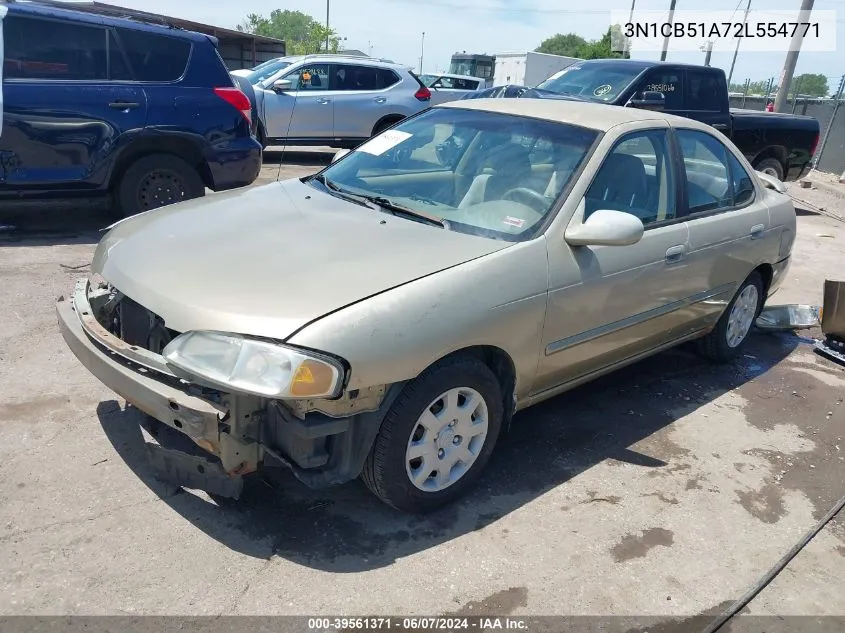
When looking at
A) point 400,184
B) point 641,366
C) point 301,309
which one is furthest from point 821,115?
point 301,309

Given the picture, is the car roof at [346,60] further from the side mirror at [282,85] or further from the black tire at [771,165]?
the black tire at [771,165]

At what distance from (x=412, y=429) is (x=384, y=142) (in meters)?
2.05

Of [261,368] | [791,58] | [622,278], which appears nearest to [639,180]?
[622,278]

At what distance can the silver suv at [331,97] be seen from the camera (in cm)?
1153

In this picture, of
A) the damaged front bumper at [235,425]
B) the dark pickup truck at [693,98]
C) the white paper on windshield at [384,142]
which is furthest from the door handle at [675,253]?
the dark pickup truck at [693,98]

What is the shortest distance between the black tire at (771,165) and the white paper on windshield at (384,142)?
27.7 ft

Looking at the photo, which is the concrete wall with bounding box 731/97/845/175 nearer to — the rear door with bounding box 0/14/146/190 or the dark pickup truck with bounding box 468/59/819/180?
the dark pickup truck with bounding box 468/59/819/180

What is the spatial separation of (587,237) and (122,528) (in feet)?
7.60

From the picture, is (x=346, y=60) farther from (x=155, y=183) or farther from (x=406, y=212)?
(x=406, y=212)

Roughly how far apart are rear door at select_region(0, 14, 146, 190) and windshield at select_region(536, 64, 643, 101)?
18.5 ft

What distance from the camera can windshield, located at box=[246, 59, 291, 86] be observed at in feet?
39.6

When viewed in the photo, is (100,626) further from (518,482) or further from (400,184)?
(400,184)

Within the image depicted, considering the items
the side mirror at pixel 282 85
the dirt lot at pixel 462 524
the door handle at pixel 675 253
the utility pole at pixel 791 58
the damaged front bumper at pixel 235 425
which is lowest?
the dirt lot at pixel 462 524

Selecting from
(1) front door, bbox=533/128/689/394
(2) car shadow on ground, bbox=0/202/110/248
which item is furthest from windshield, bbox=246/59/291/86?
(1) front door, bbox=533/128/689/394
